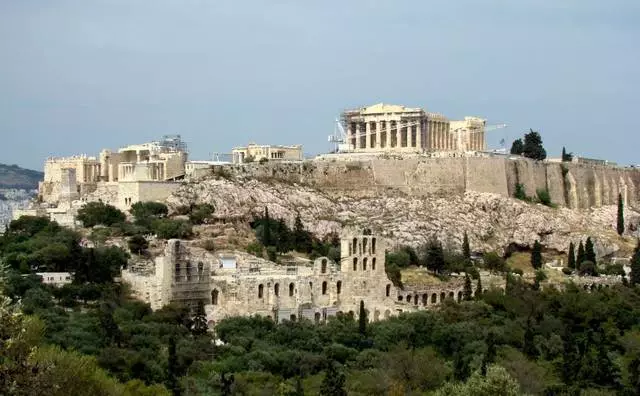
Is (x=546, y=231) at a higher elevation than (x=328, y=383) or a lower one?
higher

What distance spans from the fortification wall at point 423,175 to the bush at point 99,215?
952 cm

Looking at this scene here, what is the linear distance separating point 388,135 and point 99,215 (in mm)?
25875

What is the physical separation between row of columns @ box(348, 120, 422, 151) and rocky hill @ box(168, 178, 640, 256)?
571cm

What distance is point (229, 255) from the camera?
54438mm

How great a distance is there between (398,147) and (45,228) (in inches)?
1136

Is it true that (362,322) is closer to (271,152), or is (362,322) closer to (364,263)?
(364,263)

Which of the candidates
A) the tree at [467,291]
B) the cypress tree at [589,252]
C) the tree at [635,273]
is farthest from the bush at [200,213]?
the tree at [635,273]

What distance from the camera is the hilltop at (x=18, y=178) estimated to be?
141 metres

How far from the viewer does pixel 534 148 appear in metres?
87.9

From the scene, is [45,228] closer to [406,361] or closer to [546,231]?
[406,361]

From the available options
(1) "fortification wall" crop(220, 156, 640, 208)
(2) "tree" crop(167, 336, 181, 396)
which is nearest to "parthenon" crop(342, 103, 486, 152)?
(1) "fortification wall" crop(220, 156, 640, 208)

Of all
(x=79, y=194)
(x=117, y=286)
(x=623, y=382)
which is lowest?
(x=623, y=382)

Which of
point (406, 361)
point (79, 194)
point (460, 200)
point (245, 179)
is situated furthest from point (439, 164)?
point (406, 361)

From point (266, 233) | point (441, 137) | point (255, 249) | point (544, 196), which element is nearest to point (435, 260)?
point (266, 233)
